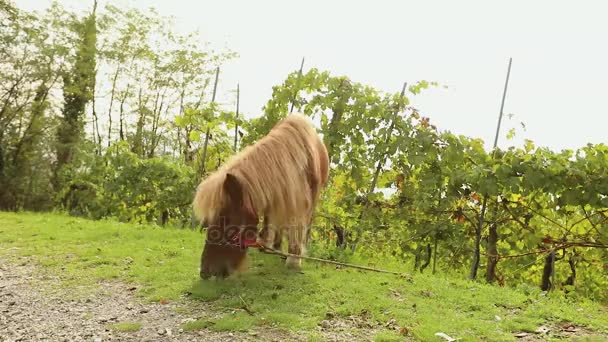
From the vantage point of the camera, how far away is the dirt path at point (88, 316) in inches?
137

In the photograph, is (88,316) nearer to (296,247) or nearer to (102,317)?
(102,317)

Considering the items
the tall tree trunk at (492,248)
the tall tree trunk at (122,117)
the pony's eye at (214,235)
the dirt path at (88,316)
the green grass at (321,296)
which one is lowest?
the dirt path at (88,316)

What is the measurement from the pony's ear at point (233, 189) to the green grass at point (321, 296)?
81cm

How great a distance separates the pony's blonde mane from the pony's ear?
1.4 inches

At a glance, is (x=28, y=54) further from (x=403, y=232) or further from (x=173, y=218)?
(x=403, y=232)

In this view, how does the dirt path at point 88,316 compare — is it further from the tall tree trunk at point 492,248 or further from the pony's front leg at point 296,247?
the tall tree trunk at point 492,248

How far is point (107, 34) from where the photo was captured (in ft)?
67.8

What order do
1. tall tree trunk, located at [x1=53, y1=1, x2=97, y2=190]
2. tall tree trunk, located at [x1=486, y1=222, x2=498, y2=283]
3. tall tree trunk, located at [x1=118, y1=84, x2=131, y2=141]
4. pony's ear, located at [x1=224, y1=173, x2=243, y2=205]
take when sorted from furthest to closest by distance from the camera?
tall tree trunk, located at [x1=118, y1=84, x2=131, y2=141], tall tree trunk, located at [x1=53, y1=1, x2=97, y2=190], tall tree trunk, located at [x1=486, y1=222, x2=498, y2=283], pony's ear, located at [x1=224, y1=173, x2=243, y2=205]

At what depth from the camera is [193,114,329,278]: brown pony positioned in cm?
422

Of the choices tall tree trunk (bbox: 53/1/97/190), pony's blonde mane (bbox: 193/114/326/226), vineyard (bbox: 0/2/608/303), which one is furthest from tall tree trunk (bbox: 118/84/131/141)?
pony's blonde mane (bbox: 193/114/326/226)

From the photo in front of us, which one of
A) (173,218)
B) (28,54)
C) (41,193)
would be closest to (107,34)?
(28,54)

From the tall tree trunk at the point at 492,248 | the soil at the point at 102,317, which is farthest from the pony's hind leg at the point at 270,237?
the tall tree trunk at the point at 492,248

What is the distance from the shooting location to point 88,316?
402 centimetres

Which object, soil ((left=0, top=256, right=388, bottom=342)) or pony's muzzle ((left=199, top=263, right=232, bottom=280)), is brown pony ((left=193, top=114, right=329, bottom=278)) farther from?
soil ((left=0, top=256, right=388, bottom=342))
